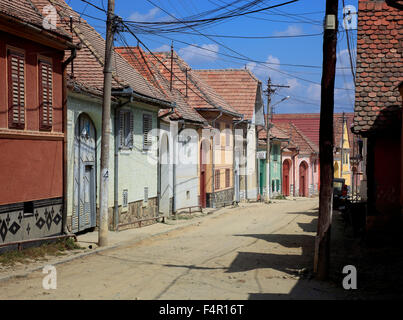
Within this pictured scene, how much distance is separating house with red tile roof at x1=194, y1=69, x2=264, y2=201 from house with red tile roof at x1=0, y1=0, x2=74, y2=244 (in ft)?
90.9

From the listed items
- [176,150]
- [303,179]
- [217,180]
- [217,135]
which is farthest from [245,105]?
[303,179]

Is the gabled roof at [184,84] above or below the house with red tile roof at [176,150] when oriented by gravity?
above

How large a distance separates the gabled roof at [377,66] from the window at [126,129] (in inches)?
341

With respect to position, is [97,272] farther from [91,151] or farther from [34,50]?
[91,151]

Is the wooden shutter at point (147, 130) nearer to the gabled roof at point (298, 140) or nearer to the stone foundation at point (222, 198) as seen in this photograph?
the stone foundation at point (222, 198)

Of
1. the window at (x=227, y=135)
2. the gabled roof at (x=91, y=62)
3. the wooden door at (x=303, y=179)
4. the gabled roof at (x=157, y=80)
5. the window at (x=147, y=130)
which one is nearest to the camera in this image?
the gabled roof at (x=91, y=62)

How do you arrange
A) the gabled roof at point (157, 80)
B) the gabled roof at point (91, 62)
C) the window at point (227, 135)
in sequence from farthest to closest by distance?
the window at point (227, 135) < the gabled roof at point (157, 80) < the gabled roof at point (91, 62)

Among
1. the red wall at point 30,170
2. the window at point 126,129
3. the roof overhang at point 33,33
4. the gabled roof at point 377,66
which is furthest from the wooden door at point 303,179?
the roof overhang at point 33,33

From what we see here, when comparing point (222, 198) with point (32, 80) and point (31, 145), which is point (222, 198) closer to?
point (31, 145)

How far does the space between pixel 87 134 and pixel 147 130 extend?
19.0 feet

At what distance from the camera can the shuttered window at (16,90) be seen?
547 inches

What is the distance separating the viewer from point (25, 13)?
48.9ft

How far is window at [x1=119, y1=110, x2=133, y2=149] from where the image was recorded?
21.9 meters
